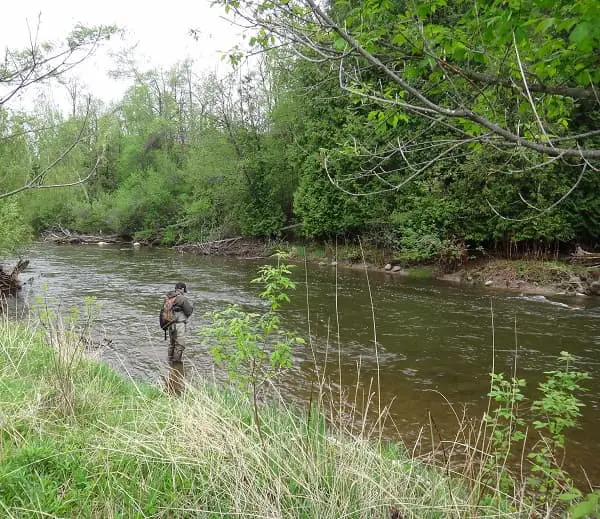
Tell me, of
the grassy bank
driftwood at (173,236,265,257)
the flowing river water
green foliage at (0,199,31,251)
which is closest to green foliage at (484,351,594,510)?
the grassy bank

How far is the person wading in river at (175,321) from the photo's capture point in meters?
9.19

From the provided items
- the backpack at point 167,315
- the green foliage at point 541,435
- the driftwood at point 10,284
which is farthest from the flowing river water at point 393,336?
the backpack at point 167,315

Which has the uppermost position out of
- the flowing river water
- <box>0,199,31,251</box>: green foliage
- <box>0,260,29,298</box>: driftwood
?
<box>0,199,31,251</box>: green foliage

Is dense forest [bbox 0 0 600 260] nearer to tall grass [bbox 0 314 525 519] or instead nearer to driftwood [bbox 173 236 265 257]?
driftwood [bbox 173 236 265 257]

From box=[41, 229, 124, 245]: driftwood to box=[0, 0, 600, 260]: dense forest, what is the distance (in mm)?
1122

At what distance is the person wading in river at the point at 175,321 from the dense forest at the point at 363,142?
10.6 ft

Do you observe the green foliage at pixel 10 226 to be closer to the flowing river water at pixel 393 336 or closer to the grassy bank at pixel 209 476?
the flowing river water at pixel 393 336

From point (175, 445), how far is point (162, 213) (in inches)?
1497

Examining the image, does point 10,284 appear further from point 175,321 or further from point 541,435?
point 541,435

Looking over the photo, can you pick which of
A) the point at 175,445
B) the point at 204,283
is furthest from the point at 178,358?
the point at 204,283

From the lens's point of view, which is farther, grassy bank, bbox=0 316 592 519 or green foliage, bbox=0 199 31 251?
green foliage, bbox=0 199 31 251

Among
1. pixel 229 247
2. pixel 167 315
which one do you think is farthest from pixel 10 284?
pixel 229 247

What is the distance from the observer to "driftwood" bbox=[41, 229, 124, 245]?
3784 cm

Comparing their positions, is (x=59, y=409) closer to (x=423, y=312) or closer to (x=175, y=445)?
(x=175, y=445)
